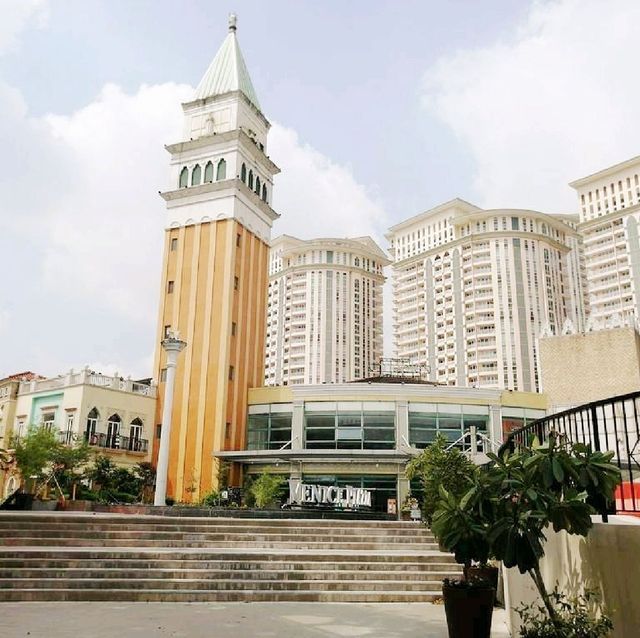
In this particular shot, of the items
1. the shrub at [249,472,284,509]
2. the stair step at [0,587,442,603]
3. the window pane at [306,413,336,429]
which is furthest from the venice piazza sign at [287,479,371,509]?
the stair step at [0,587,442,603]

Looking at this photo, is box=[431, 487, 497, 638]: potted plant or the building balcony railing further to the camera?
the building balcony railing

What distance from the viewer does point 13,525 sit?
46.0 ft

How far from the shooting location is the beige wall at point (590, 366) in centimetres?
3588

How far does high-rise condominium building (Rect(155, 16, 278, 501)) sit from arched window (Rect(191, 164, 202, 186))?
0.26 feet

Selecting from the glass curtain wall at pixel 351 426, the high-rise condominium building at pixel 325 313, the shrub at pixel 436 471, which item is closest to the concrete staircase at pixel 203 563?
the shrub at pixel 436 471

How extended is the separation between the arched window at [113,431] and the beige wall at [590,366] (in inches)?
984

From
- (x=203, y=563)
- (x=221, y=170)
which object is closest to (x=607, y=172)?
(x=221, y=170)

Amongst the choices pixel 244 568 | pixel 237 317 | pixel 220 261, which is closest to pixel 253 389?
pixel 237 317

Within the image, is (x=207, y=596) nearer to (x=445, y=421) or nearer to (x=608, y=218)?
(x=445, y=421)

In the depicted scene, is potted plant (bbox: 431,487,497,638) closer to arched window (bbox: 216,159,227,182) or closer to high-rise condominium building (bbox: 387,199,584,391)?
arched window (bbox: 216,159,227,182)

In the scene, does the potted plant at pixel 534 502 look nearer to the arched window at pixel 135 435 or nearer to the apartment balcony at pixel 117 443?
the apartment balcony at pixel 117 443

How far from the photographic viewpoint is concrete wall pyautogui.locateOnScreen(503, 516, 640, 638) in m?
4.58

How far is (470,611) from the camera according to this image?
6.55 m

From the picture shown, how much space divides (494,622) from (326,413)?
27189 mm
